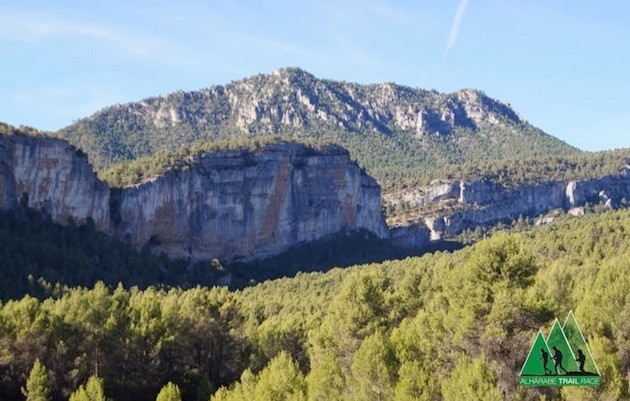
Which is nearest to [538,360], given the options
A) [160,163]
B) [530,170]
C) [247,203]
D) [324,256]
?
[160,163]

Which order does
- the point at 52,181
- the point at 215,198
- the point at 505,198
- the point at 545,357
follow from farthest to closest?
the point at 505,198 < the point at 215,198 < the point at 52,181 < the point at 545,357

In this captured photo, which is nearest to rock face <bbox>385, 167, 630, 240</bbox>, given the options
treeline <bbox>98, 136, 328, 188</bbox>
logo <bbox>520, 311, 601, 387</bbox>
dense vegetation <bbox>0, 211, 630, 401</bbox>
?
treeline <bbox>98, 136, 328, 188</bbox>

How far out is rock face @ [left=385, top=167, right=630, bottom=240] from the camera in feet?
582

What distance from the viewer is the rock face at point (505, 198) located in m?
178

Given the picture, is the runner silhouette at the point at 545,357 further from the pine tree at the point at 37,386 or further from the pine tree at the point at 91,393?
the pine tree at the point at 37,386

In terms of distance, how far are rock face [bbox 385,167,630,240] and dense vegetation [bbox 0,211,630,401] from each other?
384 ft

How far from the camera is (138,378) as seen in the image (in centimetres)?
4903

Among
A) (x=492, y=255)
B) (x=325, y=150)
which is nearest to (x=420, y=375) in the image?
(x=492, y=255)

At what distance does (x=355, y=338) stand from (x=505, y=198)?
15389 centimetres

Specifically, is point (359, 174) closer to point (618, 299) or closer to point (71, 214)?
point (71, 214)

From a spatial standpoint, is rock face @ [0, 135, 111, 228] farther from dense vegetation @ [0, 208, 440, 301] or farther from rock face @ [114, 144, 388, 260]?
rock face @ [114, 144, 388, 260]

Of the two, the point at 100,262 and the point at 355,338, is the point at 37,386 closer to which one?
the point at 355,338

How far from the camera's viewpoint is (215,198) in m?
128

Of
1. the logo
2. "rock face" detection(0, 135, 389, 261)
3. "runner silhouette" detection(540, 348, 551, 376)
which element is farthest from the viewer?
"rock face" detection(0, 135, 389, 261)
